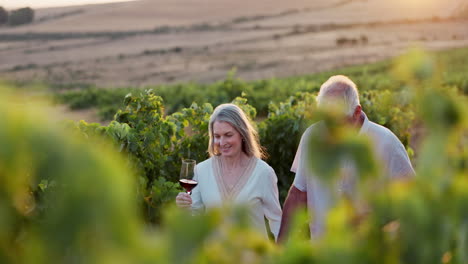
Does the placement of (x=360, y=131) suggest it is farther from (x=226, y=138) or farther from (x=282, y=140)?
(x=282, y=140)

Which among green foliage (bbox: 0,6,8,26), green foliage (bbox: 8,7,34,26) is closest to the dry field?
→ green foliage (bbox: 8,7,34,26)

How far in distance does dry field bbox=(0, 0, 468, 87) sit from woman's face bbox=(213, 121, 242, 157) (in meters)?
31.4

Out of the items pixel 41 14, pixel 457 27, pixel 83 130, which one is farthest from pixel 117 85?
pixel 83 130

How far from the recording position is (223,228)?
74cm

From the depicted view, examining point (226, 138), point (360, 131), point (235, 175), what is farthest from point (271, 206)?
point (360, 131)

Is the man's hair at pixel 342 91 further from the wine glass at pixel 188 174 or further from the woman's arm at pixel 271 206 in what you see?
the wine glass at pixel 188 174

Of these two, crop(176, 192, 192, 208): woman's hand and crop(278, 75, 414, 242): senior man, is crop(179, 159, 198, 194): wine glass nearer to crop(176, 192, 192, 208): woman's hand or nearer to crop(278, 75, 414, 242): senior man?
crop(176, 192, 192, 208): woman's hand

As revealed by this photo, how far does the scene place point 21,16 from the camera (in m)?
45.3

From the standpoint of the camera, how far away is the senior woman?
4.02 m

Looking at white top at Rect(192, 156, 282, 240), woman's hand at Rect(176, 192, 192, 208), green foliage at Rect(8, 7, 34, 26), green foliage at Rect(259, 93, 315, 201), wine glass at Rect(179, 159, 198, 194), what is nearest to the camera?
woman's hand at Rect(176, 192, 192, 208)

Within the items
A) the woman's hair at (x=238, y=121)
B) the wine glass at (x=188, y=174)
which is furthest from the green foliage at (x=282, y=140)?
the wine glass at (x=188, y=174)

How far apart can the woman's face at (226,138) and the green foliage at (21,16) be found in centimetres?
4463

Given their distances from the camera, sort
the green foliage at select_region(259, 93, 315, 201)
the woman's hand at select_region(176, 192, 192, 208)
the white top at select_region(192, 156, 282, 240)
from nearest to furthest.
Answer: the woman's hand at select_region(176, 192, 192, 208)
the white top at select_region(192, 156, 282, 240)
the green foliage at select_region(259, 93, 315, 201)

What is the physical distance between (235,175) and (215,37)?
44.6 meters
